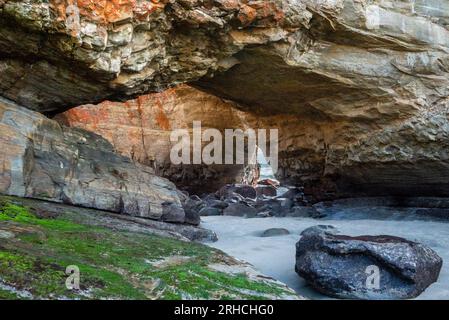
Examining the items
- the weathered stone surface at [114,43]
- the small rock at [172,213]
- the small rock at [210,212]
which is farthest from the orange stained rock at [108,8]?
the small rock at [210,212]

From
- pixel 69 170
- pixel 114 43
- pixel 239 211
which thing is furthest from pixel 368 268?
pixel 239 211

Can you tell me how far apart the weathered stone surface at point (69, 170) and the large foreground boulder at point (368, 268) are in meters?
4.35

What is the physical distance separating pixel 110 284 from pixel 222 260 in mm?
1978

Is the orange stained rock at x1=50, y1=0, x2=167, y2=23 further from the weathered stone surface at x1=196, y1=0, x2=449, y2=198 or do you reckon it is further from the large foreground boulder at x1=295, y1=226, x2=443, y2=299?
the large foreground boulder at x1=295, y1=226, x2=443, y2=299

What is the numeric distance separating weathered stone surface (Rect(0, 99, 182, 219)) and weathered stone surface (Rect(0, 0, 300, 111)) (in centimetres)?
83

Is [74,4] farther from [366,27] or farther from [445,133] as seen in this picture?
[445,133]

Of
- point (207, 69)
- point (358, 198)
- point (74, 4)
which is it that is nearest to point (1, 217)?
point (74, 4)

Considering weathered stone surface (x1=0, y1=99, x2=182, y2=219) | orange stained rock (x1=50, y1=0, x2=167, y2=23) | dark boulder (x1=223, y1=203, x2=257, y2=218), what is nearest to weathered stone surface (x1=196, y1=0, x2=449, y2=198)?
orange stained rock (x1=50, y1=0, x2=167, y2=23)

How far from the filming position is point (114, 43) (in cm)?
716

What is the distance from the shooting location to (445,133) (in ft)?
35.5

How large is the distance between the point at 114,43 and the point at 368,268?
573 centimetres

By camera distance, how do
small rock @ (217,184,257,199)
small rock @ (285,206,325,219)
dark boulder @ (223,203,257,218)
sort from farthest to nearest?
small rock @ (217,184,257,199), dark boulder @ (223,203,257,218), small rock @ (285,206,325,219)

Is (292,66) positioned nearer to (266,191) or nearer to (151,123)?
(151,123)

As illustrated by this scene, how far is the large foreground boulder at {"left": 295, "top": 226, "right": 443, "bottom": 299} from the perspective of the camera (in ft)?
15.5
